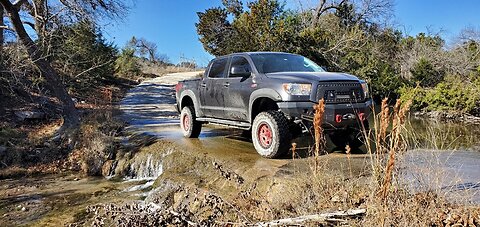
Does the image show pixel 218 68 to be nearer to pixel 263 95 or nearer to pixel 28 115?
pixel 263 95

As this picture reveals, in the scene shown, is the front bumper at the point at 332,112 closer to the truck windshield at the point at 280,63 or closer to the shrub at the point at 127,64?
the truck windshield at the point at 280,63

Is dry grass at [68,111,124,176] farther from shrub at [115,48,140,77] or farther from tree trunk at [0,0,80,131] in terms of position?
shrub at [115,48,140,77]

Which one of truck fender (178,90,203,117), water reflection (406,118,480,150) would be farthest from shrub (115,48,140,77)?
water reflection (406,118,480,150)

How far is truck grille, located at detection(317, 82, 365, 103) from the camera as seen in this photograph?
5.94 metres

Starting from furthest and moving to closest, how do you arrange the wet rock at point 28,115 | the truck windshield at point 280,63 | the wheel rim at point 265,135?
the wet rock at point 28,115 → the truck windshield at point 280,63 → the wheel rim at point 265,135

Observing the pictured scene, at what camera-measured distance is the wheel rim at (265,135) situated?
632 centimetres

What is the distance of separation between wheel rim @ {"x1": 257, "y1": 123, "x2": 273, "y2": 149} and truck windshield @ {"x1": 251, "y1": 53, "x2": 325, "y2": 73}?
3.51 ft

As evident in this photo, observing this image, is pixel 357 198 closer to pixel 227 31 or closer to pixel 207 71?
pixel 207 71

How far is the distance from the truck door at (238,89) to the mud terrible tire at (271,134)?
59 cm

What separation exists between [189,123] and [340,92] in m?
4.05

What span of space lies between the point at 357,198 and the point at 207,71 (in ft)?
16.5

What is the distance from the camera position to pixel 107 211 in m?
4.62

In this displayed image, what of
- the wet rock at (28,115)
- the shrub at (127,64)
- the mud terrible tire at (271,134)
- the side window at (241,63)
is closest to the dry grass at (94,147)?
the wet rock at (28,115)

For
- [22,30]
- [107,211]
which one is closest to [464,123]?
[107,211]
